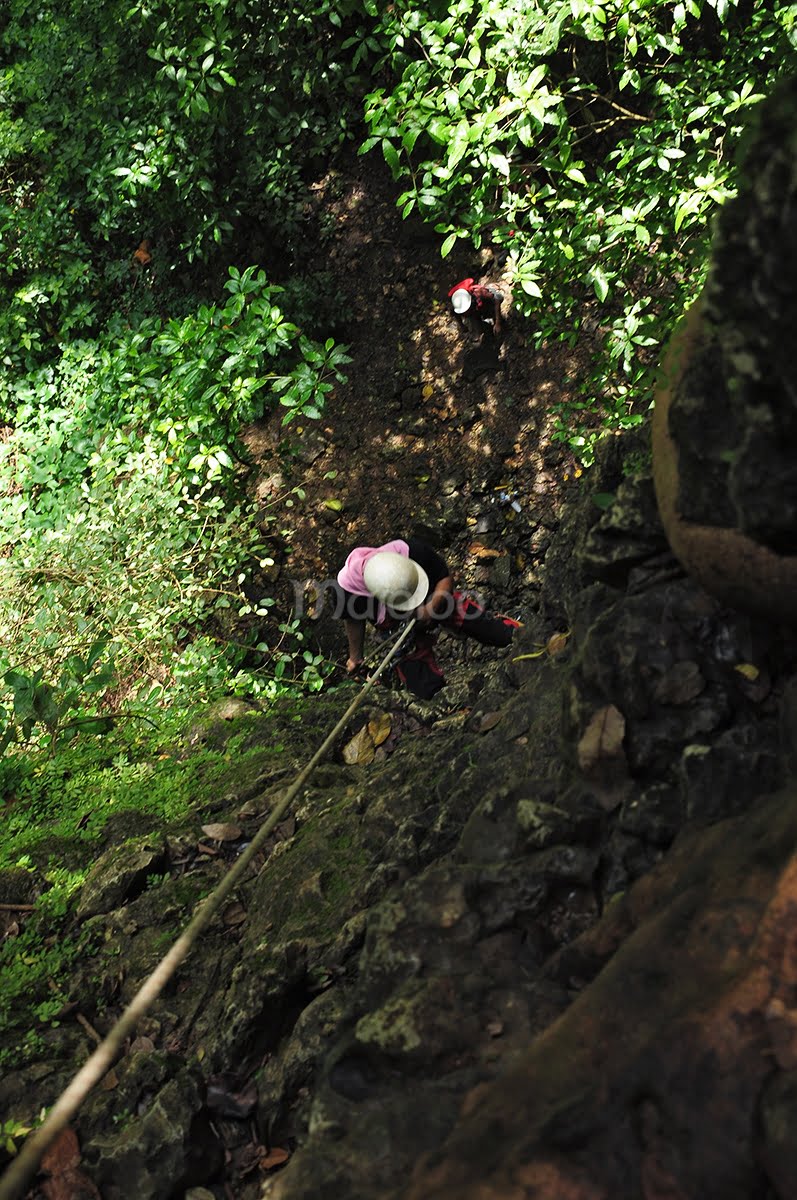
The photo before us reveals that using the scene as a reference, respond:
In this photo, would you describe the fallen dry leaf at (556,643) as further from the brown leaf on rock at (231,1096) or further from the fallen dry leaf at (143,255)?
the fallen dry leaf at (143,255)

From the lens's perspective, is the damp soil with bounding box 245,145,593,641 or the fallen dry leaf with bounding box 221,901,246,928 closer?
the fallen dry leaf with bounding box 221,901,246,928

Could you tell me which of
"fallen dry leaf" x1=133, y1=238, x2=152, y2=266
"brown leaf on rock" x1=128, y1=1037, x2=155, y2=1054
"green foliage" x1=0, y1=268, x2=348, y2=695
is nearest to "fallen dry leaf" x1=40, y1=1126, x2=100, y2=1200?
"brown leaf on rock" x1=128, y1=1037, x2=155, y2=1054

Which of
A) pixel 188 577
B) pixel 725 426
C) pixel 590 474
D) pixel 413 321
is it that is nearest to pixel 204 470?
pixel 188 577

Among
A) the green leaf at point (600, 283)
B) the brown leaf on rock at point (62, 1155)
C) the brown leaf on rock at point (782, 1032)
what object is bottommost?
the brown leaf on rock at point (62, 1155)

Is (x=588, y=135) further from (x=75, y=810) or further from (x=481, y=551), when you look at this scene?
Answer: (x=75, y=810)

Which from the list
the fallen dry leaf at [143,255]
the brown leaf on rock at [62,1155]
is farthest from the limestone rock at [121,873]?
the fallen dry leaf at [143,255]

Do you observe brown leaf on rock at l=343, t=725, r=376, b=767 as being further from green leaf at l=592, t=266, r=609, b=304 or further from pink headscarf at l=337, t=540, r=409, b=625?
green leaf at l=592, t=266, r=609, b=304

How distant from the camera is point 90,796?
534 centimetres

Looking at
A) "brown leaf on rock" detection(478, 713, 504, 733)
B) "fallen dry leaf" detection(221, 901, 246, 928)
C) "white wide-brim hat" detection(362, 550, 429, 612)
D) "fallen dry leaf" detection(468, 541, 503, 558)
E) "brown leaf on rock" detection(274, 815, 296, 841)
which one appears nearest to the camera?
"fallen dry leaf" detection(221, 901, 246, 928)

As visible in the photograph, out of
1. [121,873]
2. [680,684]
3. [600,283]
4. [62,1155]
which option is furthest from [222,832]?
[600,283]

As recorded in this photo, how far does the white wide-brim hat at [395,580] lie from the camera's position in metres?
5.46

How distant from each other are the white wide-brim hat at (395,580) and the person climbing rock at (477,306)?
3.57 metres

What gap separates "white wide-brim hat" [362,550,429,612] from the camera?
17.9ft

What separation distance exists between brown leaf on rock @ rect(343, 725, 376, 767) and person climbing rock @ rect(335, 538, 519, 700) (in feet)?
1.86
